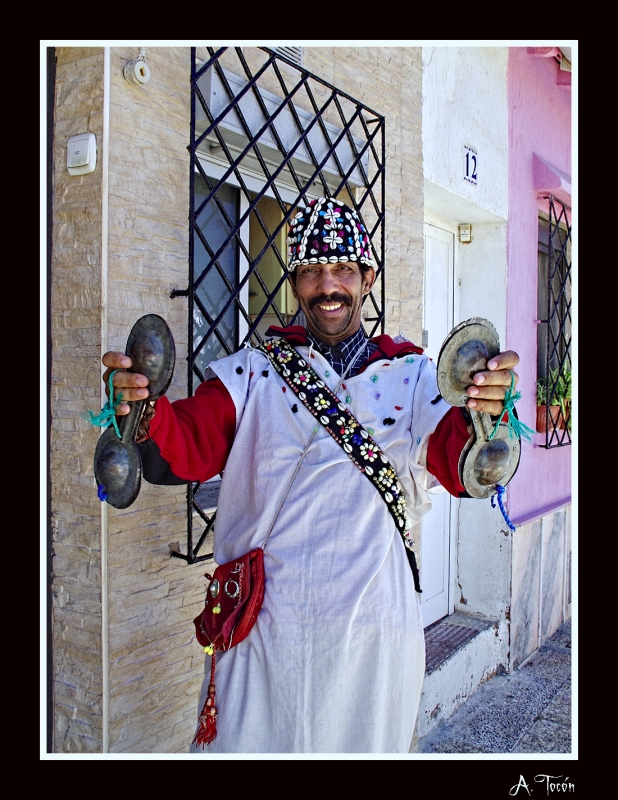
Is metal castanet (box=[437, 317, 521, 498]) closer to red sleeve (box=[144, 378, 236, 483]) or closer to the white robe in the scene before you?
the white robe

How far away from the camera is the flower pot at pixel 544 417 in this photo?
5.40 metres

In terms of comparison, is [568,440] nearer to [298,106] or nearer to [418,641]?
[298,106]

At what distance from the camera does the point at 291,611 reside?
5.92 ft

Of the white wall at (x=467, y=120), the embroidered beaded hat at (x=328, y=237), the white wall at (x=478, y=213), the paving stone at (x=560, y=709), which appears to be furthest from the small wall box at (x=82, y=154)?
the paving stone at (x=560, y=709)

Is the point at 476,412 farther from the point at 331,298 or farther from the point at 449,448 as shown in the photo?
the point at 331,298

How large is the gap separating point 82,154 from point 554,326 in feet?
16.0

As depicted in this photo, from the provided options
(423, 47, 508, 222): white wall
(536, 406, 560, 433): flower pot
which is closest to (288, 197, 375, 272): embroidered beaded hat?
(423, 47, 508, 222): white wall

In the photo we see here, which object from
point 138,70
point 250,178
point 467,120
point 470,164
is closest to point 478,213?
point 470,164

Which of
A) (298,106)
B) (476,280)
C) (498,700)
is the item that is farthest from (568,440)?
(298,106)

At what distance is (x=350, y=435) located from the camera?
6.17ft

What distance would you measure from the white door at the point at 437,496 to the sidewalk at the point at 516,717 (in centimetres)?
61

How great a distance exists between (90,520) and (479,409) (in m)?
1.34

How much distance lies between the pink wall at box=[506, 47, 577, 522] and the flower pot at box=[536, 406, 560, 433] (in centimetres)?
4

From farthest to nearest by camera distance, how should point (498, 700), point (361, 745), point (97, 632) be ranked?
point (498, 700), point (97, 632), point (361, 745)
